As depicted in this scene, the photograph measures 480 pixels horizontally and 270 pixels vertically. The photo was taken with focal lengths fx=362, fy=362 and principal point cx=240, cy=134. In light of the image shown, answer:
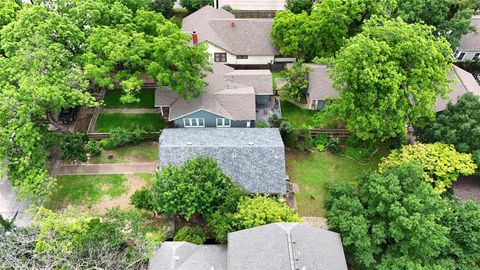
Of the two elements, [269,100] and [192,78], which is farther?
[269,100]

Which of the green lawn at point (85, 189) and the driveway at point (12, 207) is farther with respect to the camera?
the green lawn at point (85, 189)

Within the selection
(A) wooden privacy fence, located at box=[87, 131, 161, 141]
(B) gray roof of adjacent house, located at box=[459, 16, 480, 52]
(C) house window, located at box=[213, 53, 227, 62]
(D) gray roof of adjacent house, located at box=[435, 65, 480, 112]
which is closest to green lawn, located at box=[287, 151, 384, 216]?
(D) gray roof of adjacent house, located at box=[435, 65, 480, 112]

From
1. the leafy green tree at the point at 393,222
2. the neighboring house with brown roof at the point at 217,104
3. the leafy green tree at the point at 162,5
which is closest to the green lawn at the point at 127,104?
the neighboring house with brown roof at the point at 217,104

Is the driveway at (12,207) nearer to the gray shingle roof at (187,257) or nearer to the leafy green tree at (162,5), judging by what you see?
the gray shingle roof at (187,257)

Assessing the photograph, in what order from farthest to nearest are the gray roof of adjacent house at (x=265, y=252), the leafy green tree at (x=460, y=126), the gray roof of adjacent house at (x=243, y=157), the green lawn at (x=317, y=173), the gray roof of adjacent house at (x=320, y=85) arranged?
the gray roof of adjacent house at (x=320, y=85) → the green lawn at (x=317, y=173) → the leafy green tree at (x=460, y=126) → the gray roof of adjacent house at (x=243, y=157) → the gray roof of adjacent house at (x=265, y=252)

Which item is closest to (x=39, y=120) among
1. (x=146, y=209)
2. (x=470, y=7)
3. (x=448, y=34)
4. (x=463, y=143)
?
(x=146, y=209)

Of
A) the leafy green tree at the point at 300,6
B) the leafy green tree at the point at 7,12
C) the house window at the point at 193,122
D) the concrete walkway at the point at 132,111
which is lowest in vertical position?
the concrete walkway at the point at 132,111

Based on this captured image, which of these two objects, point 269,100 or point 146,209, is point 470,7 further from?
point 146,209

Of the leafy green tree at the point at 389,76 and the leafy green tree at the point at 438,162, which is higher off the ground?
the leafy green tree at the point at 389,76
